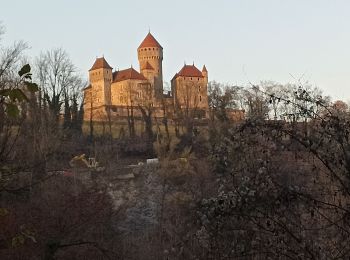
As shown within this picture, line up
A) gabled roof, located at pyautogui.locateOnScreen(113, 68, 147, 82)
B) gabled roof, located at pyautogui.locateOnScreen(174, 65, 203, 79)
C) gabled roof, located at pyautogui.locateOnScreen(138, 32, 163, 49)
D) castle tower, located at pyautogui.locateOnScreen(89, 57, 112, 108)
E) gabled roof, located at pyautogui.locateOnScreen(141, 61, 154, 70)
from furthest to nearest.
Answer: gabled roof, located at pyautogui.locateOnScreen(138, 32, 163, 49)
gabled roof, located at pyautogui.locateOnScreen(141, 61, 154, 70)
gabled roof, located at pyautogui.locateOnScreen(174, 65, 203, 79)
castle tower, located at pyautogui.locateOnScreen(89, 57, 112, 108)
gabled roof, located at pyautogui.locateOnScreen(113, 68, 147, 82)

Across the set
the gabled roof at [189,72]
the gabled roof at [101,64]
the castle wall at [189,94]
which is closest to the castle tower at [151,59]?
the gabled roof at [189,72]

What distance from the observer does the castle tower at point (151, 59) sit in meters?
65.4

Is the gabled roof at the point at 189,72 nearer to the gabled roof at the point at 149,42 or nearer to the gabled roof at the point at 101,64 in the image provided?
the gabled roof at the point at 149,42

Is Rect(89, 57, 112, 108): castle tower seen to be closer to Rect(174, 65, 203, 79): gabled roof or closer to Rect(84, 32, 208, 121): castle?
Rect(84, 32, 208, 121): castle

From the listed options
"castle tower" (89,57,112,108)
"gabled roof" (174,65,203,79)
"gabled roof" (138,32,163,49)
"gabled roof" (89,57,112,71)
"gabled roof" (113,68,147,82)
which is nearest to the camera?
"gabled roof" (113,68,147,82)

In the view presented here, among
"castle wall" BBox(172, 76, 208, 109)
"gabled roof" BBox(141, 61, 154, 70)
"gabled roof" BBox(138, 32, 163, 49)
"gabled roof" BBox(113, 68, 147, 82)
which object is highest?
"gabled roof" BBox(138, 32, 163, 49)

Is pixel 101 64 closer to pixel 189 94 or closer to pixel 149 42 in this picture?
pixel 149 42

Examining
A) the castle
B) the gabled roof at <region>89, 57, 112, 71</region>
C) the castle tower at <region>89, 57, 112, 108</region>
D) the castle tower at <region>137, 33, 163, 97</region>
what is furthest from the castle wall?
the gabled roof at <region>89, 57, 112, 71</region>

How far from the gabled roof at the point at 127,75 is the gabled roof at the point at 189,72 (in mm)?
4507

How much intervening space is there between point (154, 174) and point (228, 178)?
21.3 meters

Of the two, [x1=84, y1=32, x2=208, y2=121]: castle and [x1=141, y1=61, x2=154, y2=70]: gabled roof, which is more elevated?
[x1=141, y1=61, x2=154, y2=70]: gabled roof

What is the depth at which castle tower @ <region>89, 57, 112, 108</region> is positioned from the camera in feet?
204

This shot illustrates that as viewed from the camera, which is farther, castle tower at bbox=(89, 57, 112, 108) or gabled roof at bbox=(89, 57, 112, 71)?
gabled roof at bbox=(89, 57, 112, 71)

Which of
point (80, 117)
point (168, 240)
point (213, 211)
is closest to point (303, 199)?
point (213, 211)
